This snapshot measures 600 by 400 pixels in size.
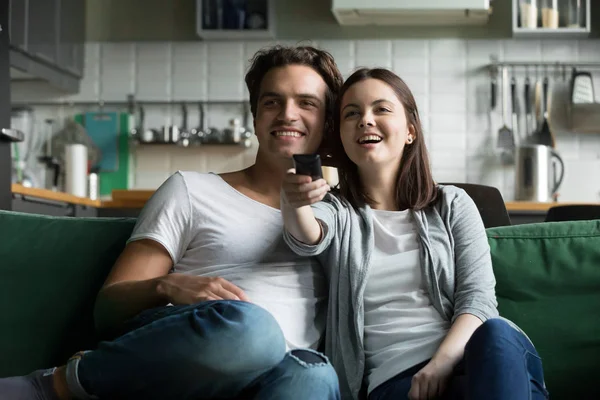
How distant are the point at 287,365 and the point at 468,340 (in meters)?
0.32

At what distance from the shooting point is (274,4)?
478 centimetres

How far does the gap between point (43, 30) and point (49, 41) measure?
0.26ft

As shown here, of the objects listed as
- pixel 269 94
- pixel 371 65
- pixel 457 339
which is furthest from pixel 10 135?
pixel 371 65

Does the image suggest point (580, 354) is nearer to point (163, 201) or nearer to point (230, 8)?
point (163, 201)

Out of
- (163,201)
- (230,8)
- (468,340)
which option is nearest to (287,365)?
(468,340)

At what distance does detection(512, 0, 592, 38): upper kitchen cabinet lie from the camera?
4491mm

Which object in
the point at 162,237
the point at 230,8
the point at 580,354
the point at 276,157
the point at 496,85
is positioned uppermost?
the point at 230,8

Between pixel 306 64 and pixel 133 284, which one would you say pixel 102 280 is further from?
pixel 306 64

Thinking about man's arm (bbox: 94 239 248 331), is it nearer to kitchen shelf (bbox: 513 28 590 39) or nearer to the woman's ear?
the woman's ear

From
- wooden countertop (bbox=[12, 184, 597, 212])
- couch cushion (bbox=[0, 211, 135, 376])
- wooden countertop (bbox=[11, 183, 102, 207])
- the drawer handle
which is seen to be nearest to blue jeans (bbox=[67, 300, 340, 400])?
couch cushion (bbox=[0, 211, 135, 376])

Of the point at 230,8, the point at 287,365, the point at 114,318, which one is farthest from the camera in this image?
the point at 230,8

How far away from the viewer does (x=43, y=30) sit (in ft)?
14.3

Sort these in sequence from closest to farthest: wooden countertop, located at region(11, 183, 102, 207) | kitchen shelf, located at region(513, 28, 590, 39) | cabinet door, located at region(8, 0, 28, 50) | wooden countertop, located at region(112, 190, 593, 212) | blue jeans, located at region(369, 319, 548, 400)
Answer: blue jeans, located at region(369, 319, 548, 400) → wooden countertop, located at region(11, 183, 102, 207) → wooden countertop, located at region(112, 190, 593, 212) → cabinet door, located at region(8, 0, 28, 50) → kitchen shelf, located at region(513, 28, 590, 39)

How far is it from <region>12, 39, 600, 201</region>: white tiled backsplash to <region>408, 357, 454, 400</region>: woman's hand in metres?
3.31
